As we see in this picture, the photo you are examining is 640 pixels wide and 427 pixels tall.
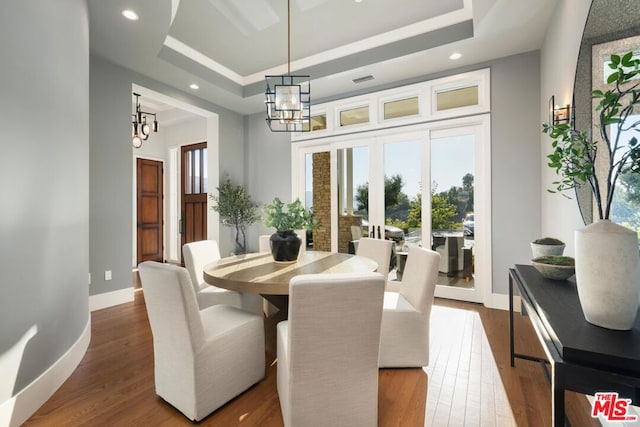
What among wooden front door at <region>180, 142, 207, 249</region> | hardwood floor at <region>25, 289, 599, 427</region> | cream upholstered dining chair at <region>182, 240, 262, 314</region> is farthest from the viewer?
wooden front door at <region>180, 142, 207, 249</region>

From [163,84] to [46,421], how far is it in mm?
4080

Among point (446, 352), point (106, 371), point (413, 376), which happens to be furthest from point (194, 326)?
point (446, 352)

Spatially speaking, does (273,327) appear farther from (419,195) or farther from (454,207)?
(454,207)

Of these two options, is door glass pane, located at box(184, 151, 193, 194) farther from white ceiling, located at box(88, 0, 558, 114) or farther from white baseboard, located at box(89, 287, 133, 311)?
white baseboard, located at box(89, 287, 133, 311)

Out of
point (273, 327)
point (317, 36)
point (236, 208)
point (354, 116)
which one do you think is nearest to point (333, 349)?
point (273, 327)

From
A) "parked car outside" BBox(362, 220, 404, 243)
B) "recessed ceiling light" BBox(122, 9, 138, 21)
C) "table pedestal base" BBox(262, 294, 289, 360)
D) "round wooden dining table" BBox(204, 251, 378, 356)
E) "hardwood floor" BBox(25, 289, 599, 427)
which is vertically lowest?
"hardwood floor" BBox(25, 289, 599, 427)

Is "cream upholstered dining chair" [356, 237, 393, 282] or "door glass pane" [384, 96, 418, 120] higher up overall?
"door glass pane" [384, 96, 418, 120]

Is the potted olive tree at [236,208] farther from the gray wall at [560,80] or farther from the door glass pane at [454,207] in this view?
the gray wall at [560,80]

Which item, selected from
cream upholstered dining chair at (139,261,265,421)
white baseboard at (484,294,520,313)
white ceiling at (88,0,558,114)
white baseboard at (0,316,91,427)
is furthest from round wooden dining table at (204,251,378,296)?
white ceiling at (88,0,558,114)

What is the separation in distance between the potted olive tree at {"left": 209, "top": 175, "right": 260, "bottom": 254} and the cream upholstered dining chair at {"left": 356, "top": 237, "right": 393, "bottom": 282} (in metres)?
2.78

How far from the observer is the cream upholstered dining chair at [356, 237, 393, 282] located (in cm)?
289

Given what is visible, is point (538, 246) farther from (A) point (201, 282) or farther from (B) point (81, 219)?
(B) point (81, 219)

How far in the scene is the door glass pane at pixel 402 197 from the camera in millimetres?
4051

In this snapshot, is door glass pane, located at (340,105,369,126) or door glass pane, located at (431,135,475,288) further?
door glass pane, located at (340,105,369,126)
